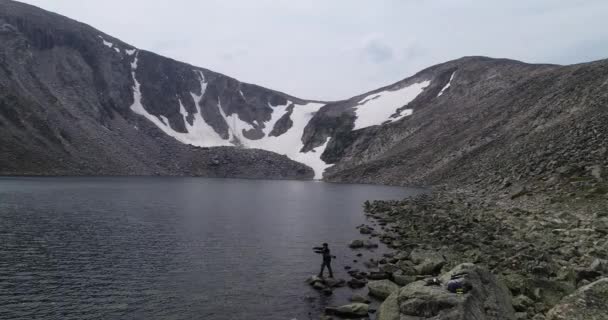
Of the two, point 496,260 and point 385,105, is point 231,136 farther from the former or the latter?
point 496,260

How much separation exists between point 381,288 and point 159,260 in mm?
14962

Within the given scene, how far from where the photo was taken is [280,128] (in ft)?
656

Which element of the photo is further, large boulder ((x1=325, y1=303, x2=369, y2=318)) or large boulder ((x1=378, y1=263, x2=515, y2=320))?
large boulder ((x1=325, y1=303, x2=369, y2=318))

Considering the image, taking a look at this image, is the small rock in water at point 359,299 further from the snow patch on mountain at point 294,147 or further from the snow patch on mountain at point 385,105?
the snow patch on mountain at point 385,105

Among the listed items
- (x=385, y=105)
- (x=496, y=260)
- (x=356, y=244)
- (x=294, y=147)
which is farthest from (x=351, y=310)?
(x=294, y=147)

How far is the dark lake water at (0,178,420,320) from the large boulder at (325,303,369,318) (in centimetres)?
92

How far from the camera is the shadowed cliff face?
73750 mm

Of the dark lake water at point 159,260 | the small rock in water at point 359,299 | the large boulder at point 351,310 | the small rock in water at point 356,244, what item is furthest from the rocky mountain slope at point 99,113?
the large boulder at point 351,310

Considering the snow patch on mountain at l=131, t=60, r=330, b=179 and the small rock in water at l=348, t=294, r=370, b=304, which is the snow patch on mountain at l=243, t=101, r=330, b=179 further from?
the small rock in water at l=348, t=294, r=370, b=304

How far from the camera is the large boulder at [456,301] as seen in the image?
1357cm

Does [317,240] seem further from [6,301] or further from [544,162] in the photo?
[544,162]

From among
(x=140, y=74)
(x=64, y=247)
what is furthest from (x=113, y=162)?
(x=64, y=247)

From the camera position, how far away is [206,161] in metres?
146

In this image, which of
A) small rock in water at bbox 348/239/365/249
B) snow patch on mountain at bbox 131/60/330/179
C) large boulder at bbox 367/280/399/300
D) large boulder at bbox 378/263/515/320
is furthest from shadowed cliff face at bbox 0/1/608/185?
large boulder at bbox 378/263/515/320
